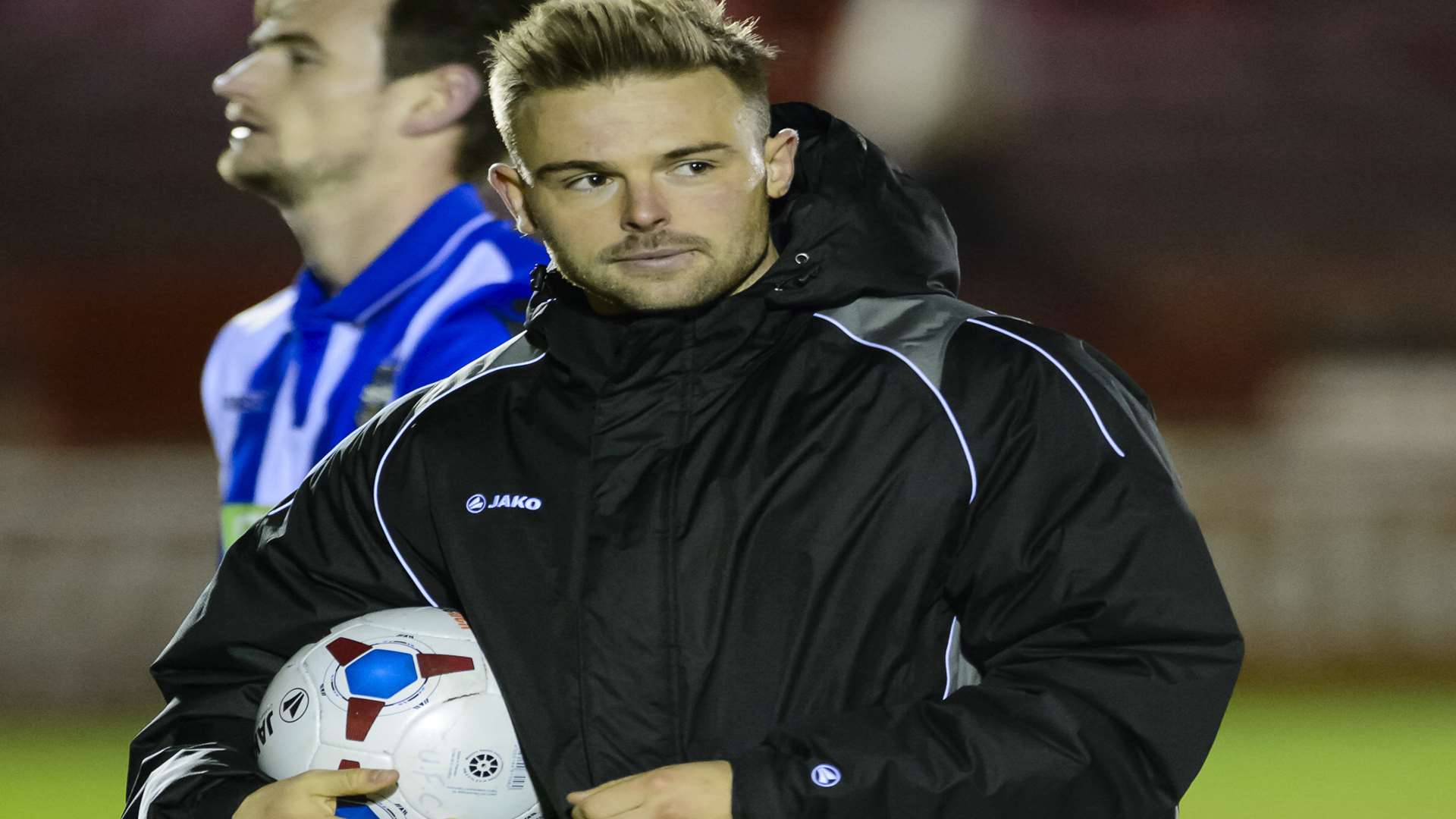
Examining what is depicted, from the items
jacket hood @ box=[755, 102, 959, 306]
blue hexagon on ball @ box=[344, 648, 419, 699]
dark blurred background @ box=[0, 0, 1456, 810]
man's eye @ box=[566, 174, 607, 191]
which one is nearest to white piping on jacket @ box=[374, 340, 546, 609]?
blue hexagon on ball @ box=[344, 648, 419, 699]

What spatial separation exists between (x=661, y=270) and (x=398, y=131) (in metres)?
1.66

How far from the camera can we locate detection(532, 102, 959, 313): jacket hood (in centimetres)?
179

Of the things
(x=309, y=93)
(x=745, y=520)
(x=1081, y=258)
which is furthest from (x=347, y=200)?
(x=1081, y=258)

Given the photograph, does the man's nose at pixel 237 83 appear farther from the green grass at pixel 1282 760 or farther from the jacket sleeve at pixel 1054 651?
the green grass at pixel 1282 760

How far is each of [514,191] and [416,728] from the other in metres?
0.62

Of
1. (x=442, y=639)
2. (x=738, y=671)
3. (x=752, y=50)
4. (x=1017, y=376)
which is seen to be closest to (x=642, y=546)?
(x=738, y=671)

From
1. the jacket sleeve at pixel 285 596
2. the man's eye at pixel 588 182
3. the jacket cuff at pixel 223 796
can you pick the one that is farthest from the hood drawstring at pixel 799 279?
the jacket cuff at pixel 223 796

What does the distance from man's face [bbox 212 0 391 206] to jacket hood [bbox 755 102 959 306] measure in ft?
5.10

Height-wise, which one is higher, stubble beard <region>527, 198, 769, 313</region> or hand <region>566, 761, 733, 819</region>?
stubble beard <region>527, 198, 769, 313</region>

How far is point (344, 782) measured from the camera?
173 centimetres

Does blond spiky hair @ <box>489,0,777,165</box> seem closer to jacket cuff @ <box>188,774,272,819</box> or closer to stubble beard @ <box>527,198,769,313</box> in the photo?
stubble beard @ <box>527,198,769,313</box>

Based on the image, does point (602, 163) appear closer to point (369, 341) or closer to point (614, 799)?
point (614, 799)

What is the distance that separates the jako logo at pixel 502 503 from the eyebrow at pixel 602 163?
13.8 inches

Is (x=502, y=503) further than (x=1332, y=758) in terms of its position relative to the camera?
No
